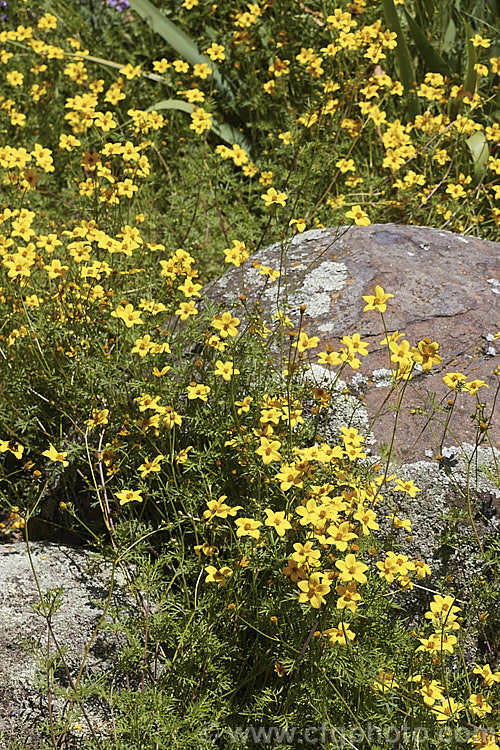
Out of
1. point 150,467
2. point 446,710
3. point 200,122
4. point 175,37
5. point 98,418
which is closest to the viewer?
point 446,710

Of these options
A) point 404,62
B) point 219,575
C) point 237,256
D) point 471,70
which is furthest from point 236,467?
point 404,62

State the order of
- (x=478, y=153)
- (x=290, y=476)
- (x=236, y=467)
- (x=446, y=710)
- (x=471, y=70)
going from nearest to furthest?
(x=446, y=710), (x=290, y=476), (x=236, y=467), (x=471, y=70), (x=478, y=153)

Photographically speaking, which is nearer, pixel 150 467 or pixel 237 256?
pixel 150 467

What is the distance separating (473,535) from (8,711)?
1.49m

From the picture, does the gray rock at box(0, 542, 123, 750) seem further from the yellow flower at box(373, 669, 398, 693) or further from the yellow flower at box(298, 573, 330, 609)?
the yellow flower at box(373, 669, 398, 693)

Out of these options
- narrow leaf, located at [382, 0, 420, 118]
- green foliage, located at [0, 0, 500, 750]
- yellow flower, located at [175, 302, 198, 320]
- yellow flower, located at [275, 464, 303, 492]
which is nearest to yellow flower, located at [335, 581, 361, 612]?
green foliage, located at [0, 0, 500, 750]

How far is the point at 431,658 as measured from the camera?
81.4 inches

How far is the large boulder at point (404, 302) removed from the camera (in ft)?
8.64

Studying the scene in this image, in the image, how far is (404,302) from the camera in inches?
116

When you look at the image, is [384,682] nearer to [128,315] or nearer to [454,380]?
[454,380]

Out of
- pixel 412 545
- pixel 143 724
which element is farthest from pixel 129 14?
pixel 143 724

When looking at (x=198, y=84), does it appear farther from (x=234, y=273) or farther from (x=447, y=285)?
(x=447, y=285)

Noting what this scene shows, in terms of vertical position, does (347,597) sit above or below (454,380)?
below

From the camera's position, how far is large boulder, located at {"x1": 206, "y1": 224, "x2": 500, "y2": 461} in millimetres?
→ 2635
